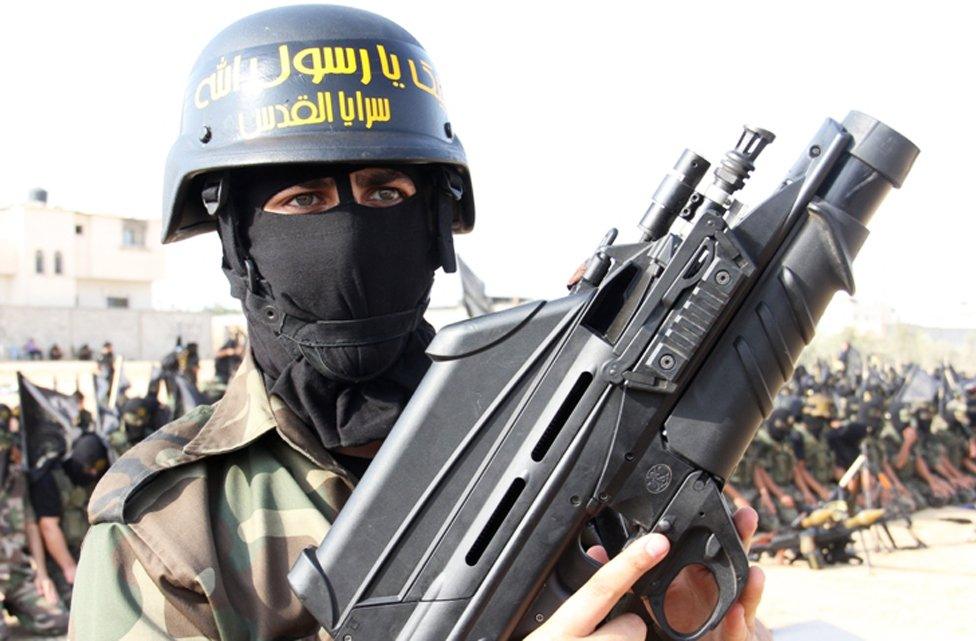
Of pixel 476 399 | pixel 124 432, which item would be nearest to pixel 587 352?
pixel 476 399

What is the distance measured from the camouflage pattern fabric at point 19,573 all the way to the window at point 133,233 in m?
36.3

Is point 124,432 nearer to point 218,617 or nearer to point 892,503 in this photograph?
point 218,617

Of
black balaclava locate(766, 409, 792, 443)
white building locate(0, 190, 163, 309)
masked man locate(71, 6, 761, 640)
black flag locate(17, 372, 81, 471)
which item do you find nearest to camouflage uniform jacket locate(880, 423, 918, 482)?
black balaclava locate(766, 409, 792, 443)

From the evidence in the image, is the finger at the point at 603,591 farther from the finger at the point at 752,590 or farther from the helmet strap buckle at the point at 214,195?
the helmet strap buckle at the point at 214,195

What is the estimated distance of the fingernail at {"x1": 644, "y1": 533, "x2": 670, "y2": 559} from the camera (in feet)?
5.28

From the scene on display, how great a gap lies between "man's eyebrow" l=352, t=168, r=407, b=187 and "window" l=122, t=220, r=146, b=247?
4291cm

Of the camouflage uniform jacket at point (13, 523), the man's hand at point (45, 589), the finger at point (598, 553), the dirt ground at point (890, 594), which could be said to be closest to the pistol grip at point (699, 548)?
the finger at point (598, 553)

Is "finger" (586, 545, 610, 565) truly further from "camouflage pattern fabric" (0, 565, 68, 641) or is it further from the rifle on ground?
the rifle on ground

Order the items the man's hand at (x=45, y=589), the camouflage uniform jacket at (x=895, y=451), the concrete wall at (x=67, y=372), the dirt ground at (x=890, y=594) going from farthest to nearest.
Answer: the concrete wall at (x=67, y=372) → the camouflage uniform jacket at (x=895, y=451) → the dirt ground at (x=890, y=594) → the man's hand at (x=45, y=589)

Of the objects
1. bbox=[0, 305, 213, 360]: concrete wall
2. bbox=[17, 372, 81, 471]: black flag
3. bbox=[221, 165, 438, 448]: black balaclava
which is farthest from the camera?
bbox=[0, 305, 213, 360]: concrete wall

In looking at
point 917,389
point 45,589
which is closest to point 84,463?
point 45,589

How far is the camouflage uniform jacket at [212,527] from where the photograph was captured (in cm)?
175

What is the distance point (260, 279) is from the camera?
2.15 metres

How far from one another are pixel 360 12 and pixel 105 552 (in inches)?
55.9
